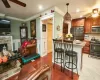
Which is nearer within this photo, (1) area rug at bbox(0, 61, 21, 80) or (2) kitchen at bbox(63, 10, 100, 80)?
(1) area rug at bbox(0, 61, 21, 80)

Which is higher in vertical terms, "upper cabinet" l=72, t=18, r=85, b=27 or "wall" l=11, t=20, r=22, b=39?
"upper cabinet" l=72, t=18, r=85, b=27

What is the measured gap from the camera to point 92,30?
4543 millimetres

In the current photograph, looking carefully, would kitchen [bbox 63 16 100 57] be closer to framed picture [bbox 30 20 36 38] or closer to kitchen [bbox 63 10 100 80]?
kitchen [bbox 63 10 100 80]

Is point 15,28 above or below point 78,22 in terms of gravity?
below

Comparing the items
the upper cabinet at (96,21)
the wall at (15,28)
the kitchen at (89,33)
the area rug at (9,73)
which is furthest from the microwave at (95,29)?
the wall at (15,28)

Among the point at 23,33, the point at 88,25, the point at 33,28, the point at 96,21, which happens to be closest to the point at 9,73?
the point at 33,28

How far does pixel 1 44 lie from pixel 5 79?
259cm

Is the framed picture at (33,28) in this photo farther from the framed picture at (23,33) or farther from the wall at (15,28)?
the wall at (15,28)

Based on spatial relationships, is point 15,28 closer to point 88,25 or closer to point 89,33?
point 88,25

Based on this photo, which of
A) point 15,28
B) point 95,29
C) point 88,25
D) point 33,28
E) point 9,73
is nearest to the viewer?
point 9,73

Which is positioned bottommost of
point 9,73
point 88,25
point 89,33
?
point 9,73

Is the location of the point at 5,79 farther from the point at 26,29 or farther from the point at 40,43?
the point at 26,29

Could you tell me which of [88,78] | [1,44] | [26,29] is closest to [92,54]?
[88,78]

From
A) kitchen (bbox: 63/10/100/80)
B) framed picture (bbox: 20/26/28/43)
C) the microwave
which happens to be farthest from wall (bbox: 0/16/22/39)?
the microwave
